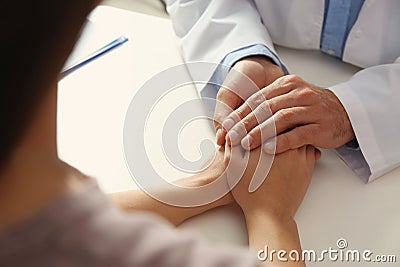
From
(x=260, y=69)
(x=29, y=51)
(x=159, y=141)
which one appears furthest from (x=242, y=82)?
(x=29, y=51)

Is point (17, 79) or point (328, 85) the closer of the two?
point (17, 79)

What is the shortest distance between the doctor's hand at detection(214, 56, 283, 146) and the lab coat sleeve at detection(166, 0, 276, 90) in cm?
3

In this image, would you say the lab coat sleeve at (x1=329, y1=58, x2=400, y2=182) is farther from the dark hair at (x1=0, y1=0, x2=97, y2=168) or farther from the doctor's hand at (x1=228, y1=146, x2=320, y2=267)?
the dark hair at (x1=0, y1=0, x2=97, y2=168)

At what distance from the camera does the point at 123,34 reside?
3.34ft

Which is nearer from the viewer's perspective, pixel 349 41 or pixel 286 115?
pixel 286 115

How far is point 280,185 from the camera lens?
80 centimetres

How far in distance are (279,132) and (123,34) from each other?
32cm

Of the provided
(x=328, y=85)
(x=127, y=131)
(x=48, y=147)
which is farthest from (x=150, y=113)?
(x=48, y=147)

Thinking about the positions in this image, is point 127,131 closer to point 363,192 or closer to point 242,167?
point 242,167

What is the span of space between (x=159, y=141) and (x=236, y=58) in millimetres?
164

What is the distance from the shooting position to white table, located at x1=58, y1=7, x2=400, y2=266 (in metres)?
0.77

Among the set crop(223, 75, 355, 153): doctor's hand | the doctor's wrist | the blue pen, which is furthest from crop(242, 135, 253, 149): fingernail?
the blue pen

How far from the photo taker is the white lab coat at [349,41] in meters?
0.86

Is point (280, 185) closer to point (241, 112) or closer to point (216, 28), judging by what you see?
point (241, 112)
